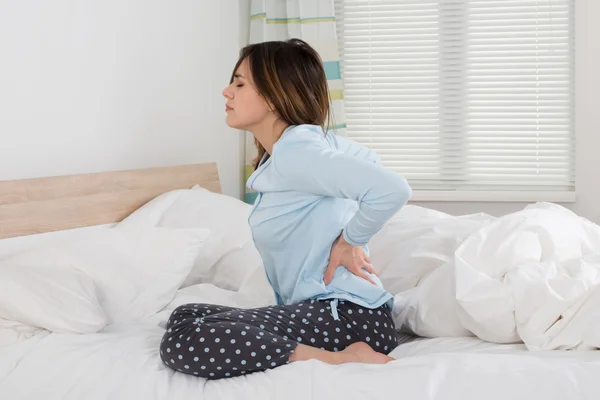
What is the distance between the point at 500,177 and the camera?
11.3 feet

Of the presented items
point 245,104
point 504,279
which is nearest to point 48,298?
point 245,104

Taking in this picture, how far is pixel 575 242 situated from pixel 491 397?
2.28 feet

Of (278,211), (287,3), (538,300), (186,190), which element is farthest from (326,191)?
(287,3)

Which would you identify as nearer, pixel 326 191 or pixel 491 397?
pixel 491 397

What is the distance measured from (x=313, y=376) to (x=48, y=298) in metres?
0.65

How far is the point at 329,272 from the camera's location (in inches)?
59.6

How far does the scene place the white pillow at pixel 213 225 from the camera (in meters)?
2.20

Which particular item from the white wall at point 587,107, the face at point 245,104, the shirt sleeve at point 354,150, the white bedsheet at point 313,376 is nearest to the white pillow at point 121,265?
the white bedsheet at point 313,376

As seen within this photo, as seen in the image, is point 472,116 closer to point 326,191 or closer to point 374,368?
point 326,191

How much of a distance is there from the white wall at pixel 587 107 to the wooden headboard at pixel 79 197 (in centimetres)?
178

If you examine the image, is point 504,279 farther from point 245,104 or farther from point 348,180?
point 245,104

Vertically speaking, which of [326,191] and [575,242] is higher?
[326,191]

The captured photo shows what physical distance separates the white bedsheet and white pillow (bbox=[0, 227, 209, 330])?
177 mm

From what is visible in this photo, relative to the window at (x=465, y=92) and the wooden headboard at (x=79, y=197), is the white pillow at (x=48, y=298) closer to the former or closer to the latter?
the wooden headboard at (x=79, y=197)
